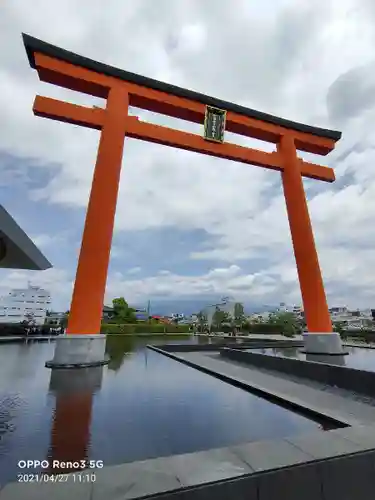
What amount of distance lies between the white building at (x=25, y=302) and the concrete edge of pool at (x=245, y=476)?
8459cm

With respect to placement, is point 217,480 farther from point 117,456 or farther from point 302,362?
point 302,362

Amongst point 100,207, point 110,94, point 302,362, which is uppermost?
point 110,94

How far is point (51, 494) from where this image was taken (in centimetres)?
158

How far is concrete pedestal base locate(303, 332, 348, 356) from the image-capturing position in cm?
917

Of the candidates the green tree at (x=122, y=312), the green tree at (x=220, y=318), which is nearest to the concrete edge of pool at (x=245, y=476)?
the green tree at (x=220, y=318)

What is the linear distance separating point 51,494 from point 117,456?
956 mm

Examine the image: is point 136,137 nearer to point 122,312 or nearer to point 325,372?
point 325,372

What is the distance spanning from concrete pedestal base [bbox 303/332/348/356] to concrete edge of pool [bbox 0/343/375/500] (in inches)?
301

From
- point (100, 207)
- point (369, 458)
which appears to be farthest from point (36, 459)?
point (100, 207)

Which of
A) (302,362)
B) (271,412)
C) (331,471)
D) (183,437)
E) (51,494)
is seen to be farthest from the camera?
(302,362)

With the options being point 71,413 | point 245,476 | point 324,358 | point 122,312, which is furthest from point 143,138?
point 122,312

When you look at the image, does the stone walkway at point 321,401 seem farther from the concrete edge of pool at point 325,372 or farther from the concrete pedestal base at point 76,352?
the concrete pedestal base at point 76,352

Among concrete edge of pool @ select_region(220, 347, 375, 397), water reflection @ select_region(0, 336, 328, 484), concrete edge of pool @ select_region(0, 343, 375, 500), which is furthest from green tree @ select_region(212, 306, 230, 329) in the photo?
concrete edge of pool @ select_region(0, 343, 375, 500)

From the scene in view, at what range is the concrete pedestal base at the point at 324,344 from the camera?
9172 mm
